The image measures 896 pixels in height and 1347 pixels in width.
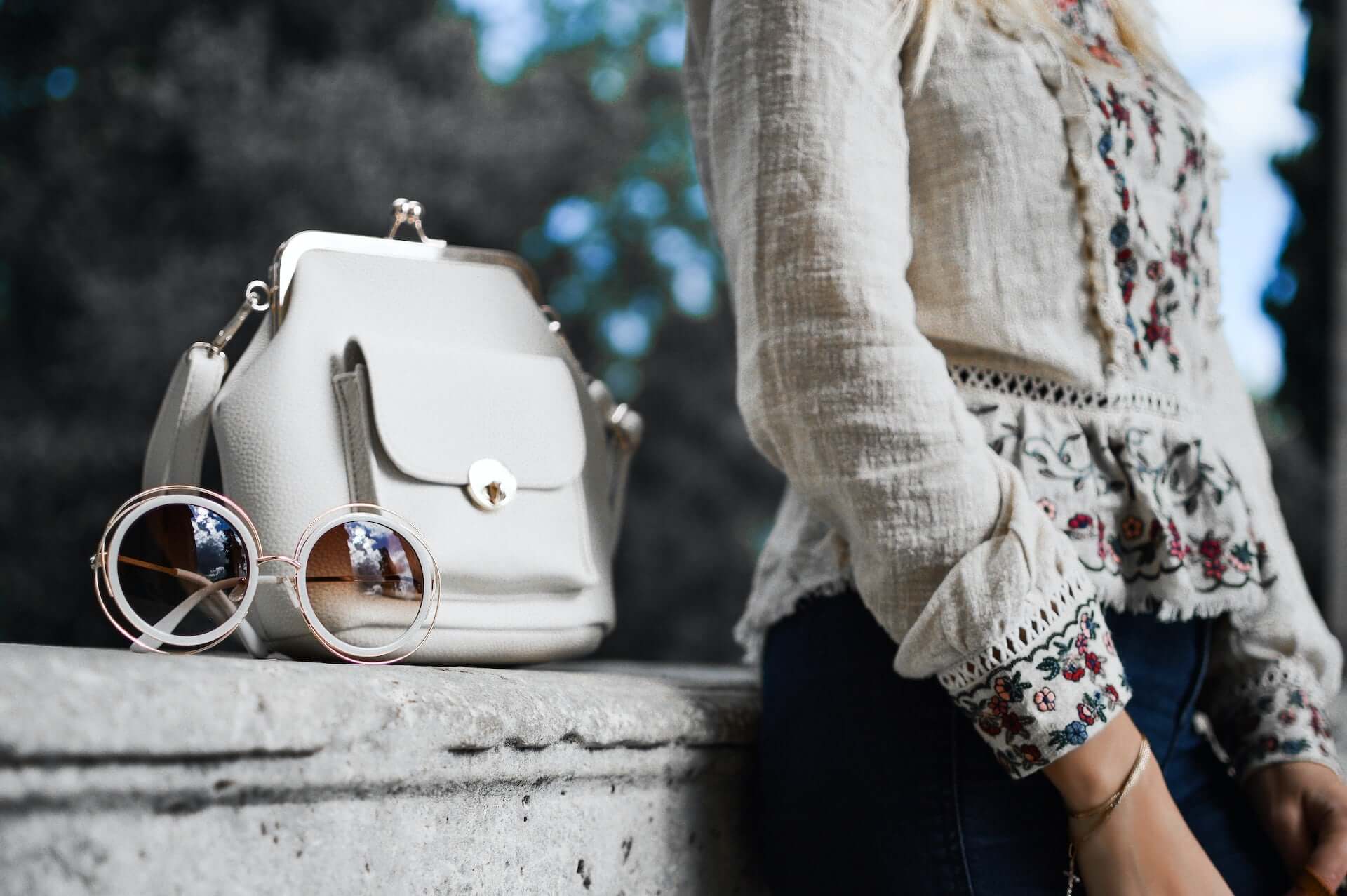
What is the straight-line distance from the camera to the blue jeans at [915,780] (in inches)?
27.2

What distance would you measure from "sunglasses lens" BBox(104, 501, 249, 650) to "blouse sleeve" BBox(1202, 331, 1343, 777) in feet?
2.33

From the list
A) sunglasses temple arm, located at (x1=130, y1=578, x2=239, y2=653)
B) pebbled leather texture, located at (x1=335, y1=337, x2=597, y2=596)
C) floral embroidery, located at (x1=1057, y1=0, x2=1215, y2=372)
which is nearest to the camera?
sunglasses temple arm, located at (x1=130, y1=578, x2=239, y2=653)

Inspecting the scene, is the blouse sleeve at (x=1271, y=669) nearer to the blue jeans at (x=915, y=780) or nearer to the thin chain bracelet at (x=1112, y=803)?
the blue jeans at (x=915, y=780)

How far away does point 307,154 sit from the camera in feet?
16.1

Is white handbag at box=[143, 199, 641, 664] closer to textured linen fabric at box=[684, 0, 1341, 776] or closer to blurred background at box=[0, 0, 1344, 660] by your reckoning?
textured linen fabric at box=[684, 0, 1341, 776]

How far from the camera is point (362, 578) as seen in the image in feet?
2.19

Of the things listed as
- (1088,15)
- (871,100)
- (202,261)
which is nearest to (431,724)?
(871,100)

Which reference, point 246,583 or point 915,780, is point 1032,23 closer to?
point 915,780

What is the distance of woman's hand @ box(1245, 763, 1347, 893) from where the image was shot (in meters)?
0.77

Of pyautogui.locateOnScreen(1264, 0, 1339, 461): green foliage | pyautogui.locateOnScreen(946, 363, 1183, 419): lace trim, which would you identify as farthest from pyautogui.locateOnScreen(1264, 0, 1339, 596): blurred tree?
pyautogui.locateOnScreen(946, 363, 1183, 419): lace trim

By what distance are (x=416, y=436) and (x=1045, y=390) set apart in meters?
0.43

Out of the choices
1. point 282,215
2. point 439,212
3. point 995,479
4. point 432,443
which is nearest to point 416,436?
point 432,443

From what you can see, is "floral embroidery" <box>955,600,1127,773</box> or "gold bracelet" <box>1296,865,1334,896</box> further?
"gold bracelet" <box>1296,865,1334,896</box>

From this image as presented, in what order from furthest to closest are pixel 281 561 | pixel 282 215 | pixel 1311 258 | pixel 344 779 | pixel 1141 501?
1. pixel 282 215
2. pixel 1311 258
3. pixel 1141 501
4. pixel 281 561
5. pixel 344 779
